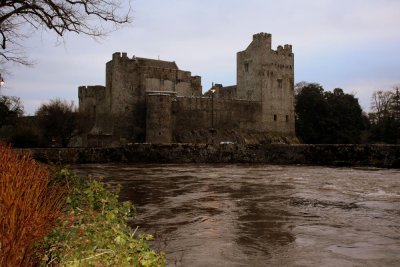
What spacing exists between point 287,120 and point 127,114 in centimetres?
2253

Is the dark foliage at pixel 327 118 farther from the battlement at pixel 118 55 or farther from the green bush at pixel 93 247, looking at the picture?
the green bush at pixel 93 247

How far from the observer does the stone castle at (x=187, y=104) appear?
44.7 m

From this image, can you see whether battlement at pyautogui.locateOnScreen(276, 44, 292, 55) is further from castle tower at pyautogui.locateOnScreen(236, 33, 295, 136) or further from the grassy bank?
the grassy bank

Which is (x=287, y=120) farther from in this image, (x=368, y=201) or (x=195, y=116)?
(x=368, y=201)

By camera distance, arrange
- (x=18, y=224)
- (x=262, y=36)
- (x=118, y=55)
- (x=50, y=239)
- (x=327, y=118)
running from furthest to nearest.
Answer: (x=327, y=118) < (x=262, y=36) < (x=118, y=55) < (x=50, y=239) < (x=18, y=224)

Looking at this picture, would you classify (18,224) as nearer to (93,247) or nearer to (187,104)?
(93,247)

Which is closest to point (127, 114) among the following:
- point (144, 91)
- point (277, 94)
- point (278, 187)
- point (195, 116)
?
point (144, 91)

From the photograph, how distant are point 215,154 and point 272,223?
1770 centimetres

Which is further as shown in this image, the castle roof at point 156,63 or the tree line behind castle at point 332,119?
the tree line behind castle at point 332,119

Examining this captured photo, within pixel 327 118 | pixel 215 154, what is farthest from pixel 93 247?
pixel 327 118

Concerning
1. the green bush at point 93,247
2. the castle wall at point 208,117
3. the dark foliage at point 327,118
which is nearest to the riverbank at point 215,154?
the green bush at point 93,247

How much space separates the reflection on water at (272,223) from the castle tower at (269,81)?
1721 inches

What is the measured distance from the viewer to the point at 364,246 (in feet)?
17.6

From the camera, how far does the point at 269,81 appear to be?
5584cm
